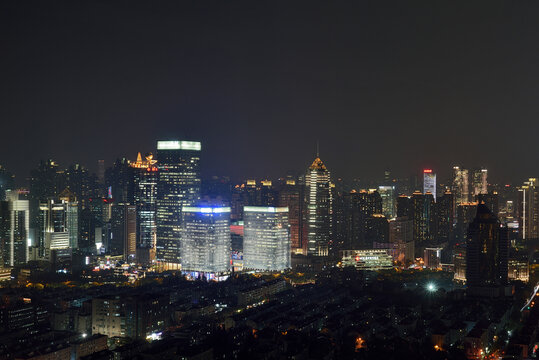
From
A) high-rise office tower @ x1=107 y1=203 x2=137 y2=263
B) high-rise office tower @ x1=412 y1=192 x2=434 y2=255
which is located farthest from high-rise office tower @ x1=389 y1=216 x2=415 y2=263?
high-rise office tower @ x1=107 y1=203 x2=137 y2=263

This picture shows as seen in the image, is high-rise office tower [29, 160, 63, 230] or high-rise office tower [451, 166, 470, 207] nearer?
high-rise office tower [29, 160, 63, 230]

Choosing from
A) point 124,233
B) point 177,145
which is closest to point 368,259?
point 177,145

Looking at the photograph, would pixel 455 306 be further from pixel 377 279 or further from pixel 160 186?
pixel 160 186

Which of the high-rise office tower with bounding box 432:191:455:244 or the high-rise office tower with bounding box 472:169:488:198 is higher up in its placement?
the high-rise office tower with bounding box 472:169:488:198

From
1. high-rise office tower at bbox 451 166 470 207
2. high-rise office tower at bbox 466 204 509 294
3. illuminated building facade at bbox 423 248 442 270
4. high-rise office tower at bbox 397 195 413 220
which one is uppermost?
high-rise office tower at bbox 451 166 470 207

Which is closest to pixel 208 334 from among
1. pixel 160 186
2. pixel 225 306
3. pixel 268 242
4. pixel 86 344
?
pixel 86 344

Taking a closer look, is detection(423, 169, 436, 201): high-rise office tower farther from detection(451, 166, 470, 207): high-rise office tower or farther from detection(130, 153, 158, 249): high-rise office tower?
detection(130, 153, 158, 249): high-rise office tower
